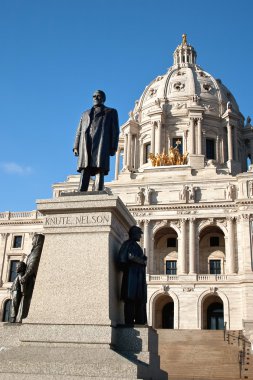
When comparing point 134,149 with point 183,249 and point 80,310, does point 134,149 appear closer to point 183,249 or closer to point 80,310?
point 183,249

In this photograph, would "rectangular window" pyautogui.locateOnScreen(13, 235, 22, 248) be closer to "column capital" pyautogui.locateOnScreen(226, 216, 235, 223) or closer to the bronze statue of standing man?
"column capital" pyautogui.locateOnScreen(226, 216, 235, 223)

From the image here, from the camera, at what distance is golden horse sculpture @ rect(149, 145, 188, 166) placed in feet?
204

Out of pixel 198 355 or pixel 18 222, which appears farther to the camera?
pixel 18 222

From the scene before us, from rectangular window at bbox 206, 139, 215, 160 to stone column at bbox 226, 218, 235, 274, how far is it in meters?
18.9

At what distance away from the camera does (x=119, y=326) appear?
9.02 m

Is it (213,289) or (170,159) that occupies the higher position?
(170,159)

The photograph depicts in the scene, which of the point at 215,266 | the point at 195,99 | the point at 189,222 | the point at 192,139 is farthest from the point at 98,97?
the point at 195,99

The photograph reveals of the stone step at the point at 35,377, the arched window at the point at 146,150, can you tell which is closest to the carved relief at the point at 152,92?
the arched window at the point at 146,150

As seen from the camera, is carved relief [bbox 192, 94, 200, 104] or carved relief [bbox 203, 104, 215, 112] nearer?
carved relief [bbox 192, 94, 200, 104]

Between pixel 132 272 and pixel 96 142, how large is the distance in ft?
10.1

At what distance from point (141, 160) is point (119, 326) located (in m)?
60.1

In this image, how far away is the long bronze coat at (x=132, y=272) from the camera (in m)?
9.36

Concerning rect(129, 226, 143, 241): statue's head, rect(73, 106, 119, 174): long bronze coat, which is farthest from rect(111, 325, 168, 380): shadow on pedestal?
rect(73, 106, 119, 174): long bronze coat

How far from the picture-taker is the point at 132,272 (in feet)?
31.0
